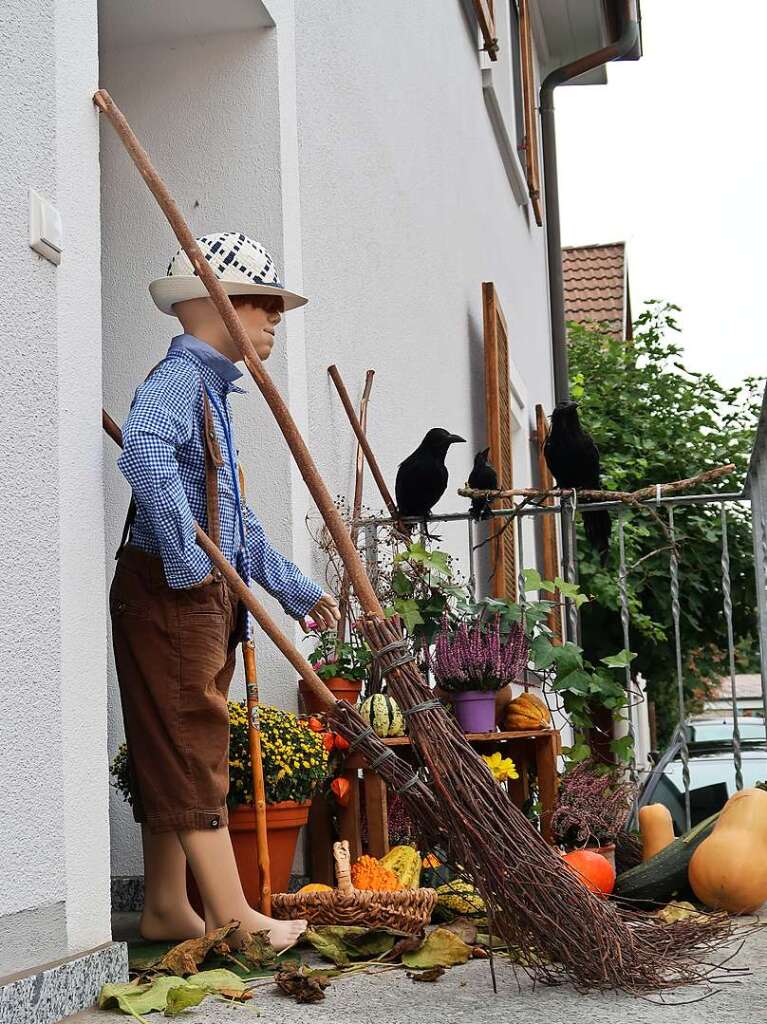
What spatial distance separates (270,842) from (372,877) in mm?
257

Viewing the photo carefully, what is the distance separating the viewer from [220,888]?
110 inches

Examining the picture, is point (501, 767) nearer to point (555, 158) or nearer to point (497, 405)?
point (497, 405)

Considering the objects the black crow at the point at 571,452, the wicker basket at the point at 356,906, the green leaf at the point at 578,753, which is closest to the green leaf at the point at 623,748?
the green leaf at the point at 578,753

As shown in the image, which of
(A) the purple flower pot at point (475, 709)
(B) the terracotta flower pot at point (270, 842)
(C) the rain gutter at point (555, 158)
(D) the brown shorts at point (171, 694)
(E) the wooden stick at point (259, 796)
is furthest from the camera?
(C) the rain gutter at point (555, 158)

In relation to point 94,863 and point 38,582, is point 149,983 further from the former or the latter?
point 38,582

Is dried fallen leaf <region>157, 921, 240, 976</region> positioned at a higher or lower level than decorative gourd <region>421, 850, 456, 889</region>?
higher

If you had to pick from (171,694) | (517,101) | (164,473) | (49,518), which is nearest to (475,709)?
(171,694)

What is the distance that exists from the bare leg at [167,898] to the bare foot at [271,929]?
24cm

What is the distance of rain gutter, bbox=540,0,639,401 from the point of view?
10.8 meters

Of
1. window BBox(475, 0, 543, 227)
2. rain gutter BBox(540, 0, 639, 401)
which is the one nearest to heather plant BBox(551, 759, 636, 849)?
window BBox(475, 0, 543, 227)

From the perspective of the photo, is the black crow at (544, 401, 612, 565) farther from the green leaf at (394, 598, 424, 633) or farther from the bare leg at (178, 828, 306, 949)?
the bare leg at (178, 828, 306, 949)

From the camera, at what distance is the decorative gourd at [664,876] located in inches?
140

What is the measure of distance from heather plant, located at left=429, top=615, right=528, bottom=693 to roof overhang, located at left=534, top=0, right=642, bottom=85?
8197mm

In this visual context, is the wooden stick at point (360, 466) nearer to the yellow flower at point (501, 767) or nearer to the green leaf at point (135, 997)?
the yellow flower at point (501, 767)
